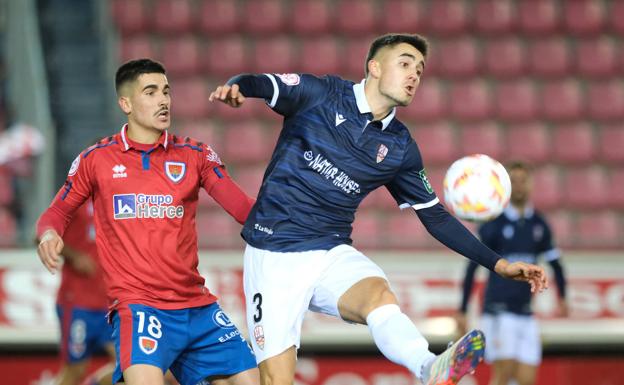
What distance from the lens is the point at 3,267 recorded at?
25.8 feet

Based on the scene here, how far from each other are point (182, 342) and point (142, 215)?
558 millimetres

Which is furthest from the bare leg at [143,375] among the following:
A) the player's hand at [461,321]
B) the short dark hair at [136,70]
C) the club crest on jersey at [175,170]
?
the player's hand at [461,321]

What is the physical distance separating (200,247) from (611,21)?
5.59 m

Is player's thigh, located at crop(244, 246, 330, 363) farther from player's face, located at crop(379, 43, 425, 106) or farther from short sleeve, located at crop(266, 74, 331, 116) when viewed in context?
player's face, located at crop(379, 43, 425, 106)

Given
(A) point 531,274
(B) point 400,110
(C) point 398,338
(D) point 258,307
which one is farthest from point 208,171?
(B) point 400,110

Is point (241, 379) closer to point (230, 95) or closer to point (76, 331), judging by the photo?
point (230, 95)

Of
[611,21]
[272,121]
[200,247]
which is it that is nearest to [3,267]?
[200,247]

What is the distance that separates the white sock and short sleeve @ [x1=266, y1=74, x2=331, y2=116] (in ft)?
3.13

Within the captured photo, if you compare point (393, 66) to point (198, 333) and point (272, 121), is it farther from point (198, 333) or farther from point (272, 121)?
point (272, 121)

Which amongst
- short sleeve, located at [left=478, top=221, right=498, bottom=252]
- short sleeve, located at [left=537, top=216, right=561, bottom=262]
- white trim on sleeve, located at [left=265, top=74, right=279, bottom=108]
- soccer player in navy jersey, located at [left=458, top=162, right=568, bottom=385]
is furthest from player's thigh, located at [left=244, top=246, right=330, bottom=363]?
short sleeve, located at [left=537, top=216, right=561, bottom=262]

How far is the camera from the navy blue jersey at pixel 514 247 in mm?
7801

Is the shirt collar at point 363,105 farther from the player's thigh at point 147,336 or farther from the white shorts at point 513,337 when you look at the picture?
the white shorts at point 513,337

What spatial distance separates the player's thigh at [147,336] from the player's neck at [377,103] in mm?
1193

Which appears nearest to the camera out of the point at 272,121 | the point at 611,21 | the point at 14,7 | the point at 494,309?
the point at 494,309
